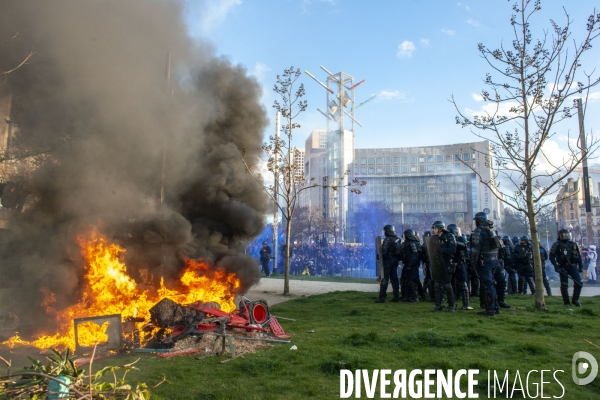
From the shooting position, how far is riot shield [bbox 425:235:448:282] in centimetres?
970

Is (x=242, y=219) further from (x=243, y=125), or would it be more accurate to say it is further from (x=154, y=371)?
(x=154, y=371)

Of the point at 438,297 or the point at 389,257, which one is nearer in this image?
the point at 438,297

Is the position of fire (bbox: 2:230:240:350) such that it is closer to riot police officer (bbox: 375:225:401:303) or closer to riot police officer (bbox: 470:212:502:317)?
riot police officer (bbox: 375:225:401:303)

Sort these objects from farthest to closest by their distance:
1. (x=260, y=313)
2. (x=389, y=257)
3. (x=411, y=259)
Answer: (x=389, y=257) < (x=411, y=259) < (x=260, y=313)

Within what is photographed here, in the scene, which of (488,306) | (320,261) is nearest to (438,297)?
(488,306)

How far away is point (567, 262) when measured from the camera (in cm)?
1019

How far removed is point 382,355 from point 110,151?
796cm

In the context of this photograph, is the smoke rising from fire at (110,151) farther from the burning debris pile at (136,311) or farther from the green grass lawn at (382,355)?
the green grass lawn at (382,355)

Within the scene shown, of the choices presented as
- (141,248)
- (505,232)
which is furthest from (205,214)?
(505,232)

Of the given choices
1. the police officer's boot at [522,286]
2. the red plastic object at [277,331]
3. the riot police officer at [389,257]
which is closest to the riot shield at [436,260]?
the riot police officer at [389,257]

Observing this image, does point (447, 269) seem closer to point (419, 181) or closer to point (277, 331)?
point (277, 331)

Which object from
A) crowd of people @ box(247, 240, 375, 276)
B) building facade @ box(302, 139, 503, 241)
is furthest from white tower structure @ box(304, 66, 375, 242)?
crowd of people @ box(247, 240, 375, 276)

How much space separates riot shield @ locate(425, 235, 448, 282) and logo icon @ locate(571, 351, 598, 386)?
4174 millimetres

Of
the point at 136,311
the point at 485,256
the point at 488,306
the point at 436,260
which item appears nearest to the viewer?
the point at 136,311
